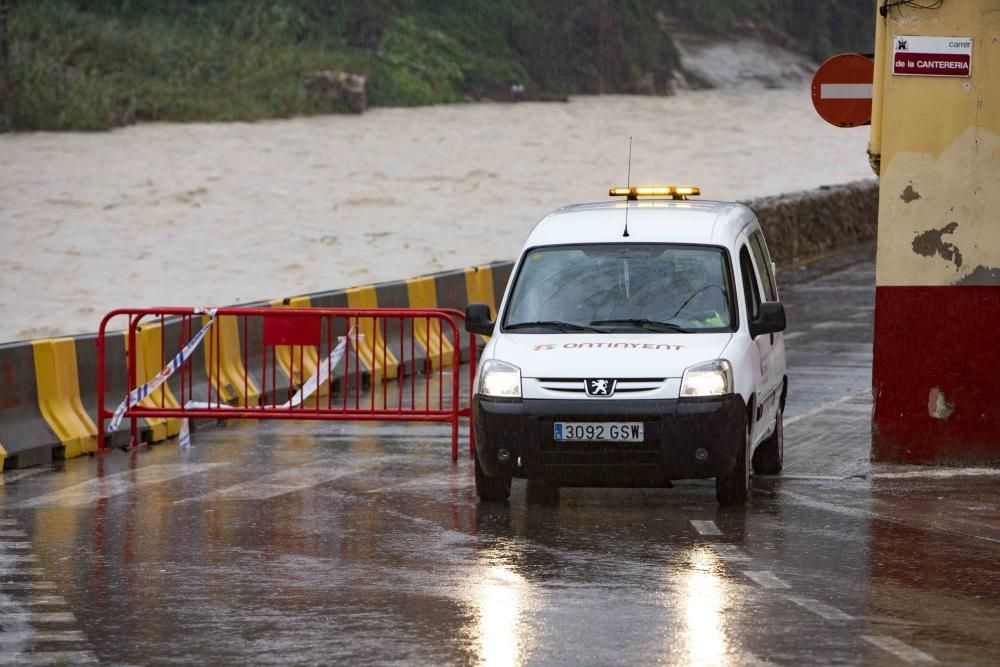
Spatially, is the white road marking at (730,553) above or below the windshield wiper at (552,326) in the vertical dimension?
below

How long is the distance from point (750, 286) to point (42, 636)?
584 cm

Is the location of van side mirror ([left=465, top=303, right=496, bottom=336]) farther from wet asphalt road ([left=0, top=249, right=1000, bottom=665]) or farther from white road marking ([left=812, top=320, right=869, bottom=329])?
white road marking ([left=812, top=320, right=869, bottom=329])

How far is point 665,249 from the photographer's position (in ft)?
42.4

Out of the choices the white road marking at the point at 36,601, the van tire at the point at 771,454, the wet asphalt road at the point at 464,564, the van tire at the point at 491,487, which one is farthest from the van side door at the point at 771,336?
the white road marking at the point at 36,601

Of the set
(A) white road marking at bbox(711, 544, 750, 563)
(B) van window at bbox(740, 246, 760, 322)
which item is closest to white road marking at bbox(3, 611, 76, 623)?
(A) white road marking at bbox(711, 544, 750, 563)

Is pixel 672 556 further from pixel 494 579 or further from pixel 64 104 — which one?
pixel 64 104

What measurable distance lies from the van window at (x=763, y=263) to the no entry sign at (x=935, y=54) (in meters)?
1.53

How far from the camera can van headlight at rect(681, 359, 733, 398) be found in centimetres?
1177

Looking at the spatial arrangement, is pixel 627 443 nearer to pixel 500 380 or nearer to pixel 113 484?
A: pixel 500 380

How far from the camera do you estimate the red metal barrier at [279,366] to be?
1495 cm

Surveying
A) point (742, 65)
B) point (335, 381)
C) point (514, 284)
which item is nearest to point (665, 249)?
point (514, 284)

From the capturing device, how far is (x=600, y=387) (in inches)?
462

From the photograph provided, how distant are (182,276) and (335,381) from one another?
10504 millimetres

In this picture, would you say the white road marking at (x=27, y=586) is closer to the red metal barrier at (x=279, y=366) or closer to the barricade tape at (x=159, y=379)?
the red metal barrier at (x=279, y=366)
